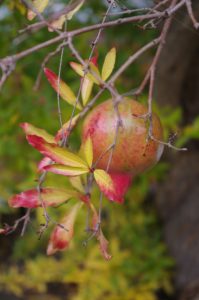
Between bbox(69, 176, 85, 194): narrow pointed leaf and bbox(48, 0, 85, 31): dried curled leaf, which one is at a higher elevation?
bbox(48, 0, 85, 31): dried curled leaf

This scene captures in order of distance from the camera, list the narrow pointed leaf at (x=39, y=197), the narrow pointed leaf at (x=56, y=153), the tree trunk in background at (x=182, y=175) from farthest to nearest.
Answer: the tree trunk in background at (x=182, y=175)
the narrow pointed leaf at (x=39, y=197)
the narrow pointed leaf at (x=56, y=153)

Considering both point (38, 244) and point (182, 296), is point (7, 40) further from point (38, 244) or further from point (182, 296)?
point (38, 244)

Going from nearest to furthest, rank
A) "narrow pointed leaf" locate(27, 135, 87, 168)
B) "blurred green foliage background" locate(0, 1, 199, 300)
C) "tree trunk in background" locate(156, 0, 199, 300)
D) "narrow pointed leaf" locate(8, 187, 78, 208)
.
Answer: "narrow pointed leaf" locate(27, 135, 87, 168), "narrow pointed leaf" locate(8, 187, 78, 208), "blurred green foliage background" locate(0, 1, 199, 300), "tree trunk in background" locate(156, 0, 199, 300)

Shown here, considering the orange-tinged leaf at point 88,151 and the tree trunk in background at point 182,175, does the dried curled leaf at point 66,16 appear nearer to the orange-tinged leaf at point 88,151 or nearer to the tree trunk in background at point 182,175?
the orange-tinged leaf at point 88,151

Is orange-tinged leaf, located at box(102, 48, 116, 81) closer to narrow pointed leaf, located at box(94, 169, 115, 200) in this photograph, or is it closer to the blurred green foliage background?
narrow pointed leaf, located at box(94, 169, 115, 200)

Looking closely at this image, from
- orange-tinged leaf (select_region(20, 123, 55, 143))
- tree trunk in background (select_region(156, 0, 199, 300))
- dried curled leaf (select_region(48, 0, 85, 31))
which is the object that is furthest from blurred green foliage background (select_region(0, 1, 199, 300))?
orange-tinged leaf (select_region(20, 123, 55, 143))

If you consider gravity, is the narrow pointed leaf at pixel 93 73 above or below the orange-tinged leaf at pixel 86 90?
above

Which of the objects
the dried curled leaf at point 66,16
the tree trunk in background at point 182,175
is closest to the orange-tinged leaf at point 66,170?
the dried curled leaf at point 66,16

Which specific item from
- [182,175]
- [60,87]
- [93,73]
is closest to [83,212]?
[182,175]
